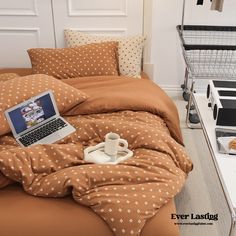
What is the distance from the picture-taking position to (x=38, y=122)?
181cm

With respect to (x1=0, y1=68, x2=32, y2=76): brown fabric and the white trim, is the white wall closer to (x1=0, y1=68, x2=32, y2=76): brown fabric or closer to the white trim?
the white trim

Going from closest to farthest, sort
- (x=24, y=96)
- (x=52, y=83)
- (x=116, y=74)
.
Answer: (x=24, y=96)
(x=52, y=83)
(x=116, y=74)

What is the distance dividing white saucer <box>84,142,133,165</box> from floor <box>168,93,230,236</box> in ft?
1.77

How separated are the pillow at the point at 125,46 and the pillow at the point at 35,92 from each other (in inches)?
28.6

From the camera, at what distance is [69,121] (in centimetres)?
185

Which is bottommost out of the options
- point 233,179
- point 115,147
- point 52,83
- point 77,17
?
point 233,179

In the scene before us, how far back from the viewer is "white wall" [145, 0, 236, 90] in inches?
112

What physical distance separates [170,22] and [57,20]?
0.94 metres

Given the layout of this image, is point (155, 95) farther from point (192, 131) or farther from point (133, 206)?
point (133, 206)

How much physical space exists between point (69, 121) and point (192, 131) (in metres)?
1.15

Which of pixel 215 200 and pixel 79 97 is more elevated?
pixel 79 97

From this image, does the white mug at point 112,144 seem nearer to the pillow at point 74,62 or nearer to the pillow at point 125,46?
the pillow at point 74,62

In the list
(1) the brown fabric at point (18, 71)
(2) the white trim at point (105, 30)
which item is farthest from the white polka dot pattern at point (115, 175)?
(2) the white trim at point (105, 30)

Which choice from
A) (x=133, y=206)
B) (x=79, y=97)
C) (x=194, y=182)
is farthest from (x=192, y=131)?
(x=133, y=206)
